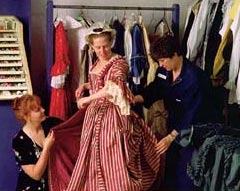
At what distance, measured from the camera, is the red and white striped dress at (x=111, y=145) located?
2.88 m

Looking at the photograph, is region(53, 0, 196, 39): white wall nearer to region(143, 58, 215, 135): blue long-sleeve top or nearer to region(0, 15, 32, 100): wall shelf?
region(0, 15, 32, 100): wall shelf

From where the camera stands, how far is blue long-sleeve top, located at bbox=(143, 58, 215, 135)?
299 centimetres

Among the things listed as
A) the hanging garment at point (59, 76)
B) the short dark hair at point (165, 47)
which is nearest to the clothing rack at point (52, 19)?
Answer: the hanging garment at point (59, 76)

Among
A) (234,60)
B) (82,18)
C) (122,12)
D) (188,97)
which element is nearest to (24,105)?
(82,18)

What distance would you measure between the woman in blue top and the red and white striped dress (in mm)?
204

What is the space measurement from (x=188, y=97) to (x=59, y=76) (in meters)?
0.91

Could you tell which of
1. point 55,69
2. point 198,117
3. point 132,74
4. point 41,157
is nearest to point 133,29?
point 132,74

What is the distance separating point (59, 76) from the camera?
133 inches

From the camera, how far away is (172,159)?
338 centimetres

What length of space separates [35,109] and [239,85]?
1.24 metres

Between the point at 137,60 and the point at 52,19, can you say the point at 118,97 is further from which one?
the point at 52,19

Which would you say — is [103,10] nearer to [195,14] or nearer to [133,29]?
[133,29]

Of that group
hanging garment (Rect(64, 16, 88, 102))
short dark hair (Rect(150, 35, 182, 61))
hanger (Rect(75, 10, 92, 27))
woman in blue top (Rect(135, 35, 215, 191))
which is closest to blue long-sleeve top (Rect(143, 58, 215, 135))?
woman in blue top (Rect(135, 35, 215, 191))

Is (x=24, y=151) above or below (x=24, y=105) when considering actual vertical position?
below
